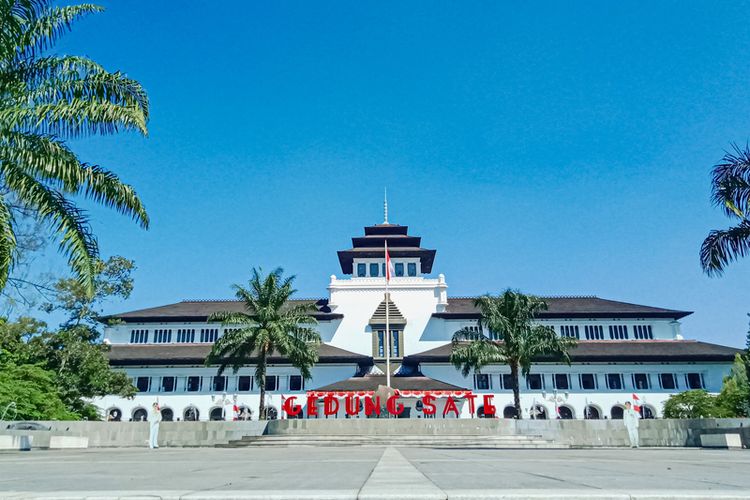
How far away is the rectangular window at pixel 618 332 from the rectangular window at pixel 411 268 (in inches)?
830

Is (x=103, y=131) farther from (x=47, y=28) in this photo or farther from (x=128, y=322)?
(x=128, y=322)

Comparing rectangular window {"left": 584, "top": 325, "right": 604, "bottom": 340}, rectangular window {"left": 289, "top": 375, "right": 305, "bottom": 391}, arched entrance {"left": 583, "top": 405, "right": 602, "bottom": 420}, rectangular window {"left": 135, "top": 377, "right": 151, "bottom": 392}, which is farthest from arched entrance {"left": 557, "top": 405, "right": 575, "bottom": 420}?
rectangular window {"left": 135, "top": 377, "right": 151, "bottom": 392}

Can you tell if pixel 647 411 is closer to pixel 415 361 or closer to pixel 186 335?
pixel 415 361

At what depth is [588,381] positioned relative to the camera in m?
52.3

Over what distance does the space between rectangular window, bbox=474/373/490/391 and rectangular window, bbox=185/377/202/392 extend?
26.5 m

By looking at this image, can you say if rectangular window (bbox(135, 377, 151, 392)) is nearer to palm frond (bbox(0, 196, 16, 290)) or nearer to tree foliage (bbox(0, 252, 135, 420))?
tree foliage (bbox(0, 252, 135, 420))

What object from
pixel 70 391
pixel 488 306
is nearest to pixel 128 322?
pixel 70 391

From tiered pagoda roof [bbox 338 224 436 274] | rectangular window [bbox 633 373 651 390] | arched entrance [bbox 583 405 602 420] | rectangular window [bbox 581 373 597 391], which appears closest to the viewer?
arched entrance [bbox 583 405 602 420]

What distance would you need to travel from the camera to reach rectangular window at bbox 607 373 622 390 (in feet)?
171

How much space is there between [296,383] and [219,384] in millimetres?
7404

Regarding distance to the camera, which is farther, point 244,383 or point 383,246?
point 383,246

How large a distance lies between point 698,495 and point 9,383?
3934 centimetres

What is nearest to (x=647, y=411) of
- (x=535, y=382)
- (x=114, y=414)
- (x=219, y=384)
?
(x=535, y=382)

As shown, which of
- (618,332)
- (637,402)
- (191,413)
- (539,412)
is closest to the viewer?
(637,402)
